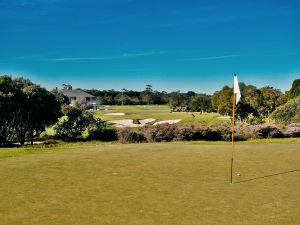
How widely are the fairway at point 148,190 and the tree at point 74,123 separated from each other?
2128 cm

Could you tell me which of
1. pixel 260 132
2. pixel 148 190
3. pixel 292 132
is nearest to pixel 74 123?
pixel 260 132

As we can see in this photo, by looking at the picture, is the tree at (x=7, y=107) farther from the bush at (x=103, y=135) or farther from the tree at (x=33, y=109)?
the bush at (x=103, y=135)

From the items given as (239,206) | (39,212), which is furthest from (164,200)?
(39,212)

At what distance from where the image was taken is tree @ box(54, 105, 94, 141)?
3888 cm

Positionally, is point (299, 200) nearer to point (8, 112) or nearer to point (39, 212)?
point (39, 212)

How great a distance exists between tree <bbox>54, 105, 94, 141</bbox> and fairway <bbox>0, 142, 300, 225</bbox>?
21.3 m

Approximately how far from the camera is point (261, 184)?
11.4 m

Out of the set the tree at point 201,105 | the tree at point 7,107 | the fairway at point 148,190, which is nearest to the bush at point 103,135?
the tree at point 7,107

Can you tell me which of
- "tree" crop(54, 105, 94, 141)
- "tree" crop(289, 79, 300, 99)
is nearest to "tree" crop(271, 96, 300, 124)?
"tree" crop(289, 79, 300, 99)

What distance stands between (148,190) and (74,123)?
30425 mm

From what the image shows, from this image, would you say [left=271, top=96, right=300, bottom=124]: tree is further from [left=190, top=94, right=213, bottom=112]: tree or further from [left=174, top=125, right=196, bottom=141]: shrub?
[left=190, top=94, right=213, bottom=112]: tree

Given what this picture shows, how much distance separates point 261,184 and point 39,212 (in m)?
6.50

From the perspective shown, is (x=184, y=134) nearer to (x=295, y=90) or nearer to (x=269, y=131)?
(x=269, y=131)

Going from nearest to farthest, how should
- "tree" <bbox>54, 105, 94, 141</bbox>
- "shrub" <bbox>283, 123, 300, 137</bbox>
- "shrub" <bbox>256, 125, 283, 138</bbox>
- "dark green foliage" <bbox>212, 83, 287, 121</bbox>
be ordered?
"shrub" <bbox>256, 125, 283, 138</bbox> → "shrub" <bbox>283, 123, 300, 137</bbox> → "tree" <bbox>54, 105, 94, 141</bbox> → "dark green foliage" <bbox>212, 83, 287, 121</bbox>
